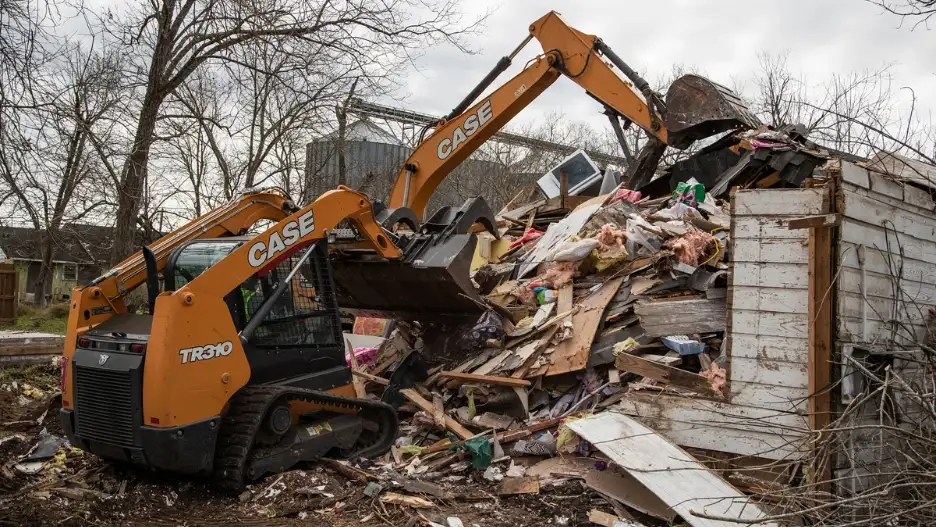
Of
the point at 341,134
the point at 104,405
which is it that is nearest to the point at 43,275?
the point at 341,134

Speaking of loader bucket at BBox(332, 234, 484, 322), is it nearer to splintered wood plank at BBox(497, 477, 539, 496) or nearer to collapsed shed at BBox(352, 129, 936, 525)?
collapsed shed at BBox(352, 129, 936, 525)

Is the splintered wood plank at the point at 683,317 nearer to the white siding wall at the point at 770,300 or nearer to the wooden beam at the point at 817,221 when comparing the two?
the white siding wall at the point at 770,300

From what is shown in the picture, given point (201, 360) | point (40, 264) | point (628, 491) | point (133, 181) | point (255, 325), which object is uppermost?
point (133, 181)

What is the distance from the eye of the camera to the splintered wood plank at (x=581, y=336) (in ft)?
22.1

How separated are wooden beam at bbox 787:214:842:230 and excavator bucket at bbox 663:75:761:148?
424cm

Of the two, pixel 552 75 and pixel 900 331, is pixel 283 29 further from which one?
pixel 900 331

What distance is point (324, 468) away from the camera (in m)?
5.68

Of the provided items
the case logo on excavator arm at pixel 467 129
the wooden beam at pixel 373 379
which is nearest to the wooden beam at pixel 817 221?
the wooden beam at pixel 373 379

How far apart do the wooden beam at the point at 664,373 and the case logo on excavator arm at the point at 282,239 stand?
291 centimetres

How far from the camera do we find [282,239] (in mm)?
5531

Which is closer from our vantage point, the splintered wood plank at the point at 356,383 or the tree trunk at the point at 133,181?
the splintered wood plank at the point at 356,383

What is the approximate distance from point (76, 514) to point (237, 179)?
12.8m

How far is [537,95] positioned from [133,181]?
254 inches

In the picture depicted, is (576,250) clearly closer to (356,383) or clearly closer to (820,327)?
(356,383)
